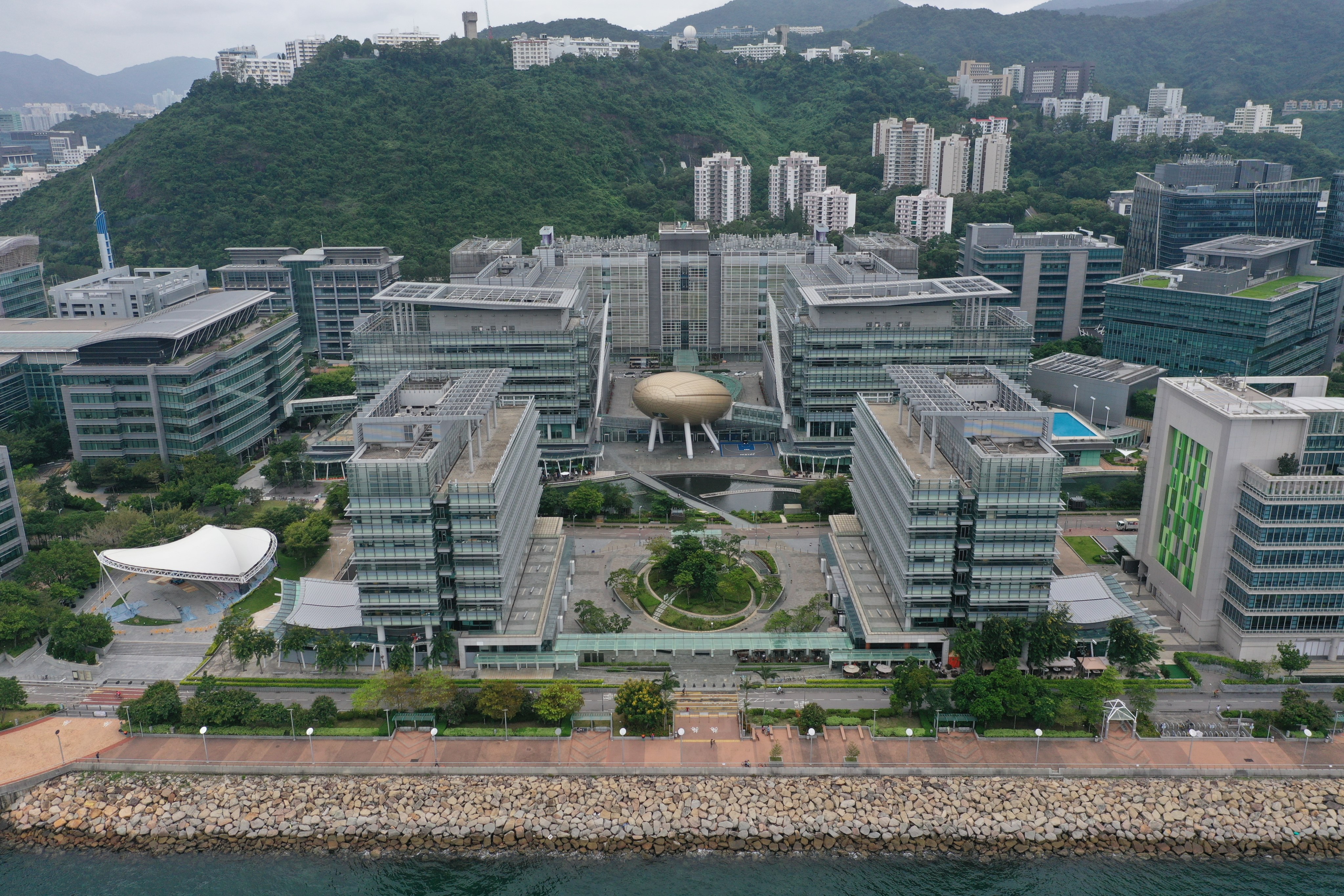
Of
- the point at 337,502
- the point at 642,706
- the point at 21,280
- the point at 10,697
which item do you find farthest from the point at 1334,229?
the point at 21,280

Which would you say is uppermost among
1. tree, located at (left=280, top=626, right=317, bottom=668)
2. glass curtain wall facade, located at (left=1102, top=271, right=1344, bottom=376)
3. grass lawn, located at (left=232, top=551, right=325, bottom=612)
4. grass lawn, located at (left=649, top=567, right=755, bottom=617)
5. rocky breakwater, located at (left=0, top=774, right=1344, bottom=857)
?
glass curtain wall facade, located at (left=1102, top=271, right=1344, bottom=376)

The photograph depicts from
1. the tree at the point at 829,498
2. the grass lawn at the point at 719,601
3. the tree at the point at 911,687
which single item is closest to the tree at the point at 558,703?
the grass lawn at the point at 719,601

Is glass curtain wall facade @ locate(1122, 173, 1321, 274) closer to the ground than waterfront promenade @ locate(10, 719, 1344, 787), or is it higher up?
higher up

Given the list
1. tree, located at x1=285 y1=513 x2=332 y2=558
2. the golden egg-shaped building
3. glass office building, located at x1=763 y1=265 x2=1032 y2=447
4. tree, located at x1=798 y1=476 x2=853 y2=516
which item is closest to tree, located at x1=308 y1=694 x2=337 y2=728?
tree, located at x1=285 y1=513 x2=332 y2=558

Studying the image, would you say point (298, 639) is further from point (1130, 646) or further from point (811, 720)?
point (1130, 646)

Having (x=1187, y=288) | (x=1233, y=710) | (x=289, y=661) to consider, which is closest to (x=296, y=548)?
(x=289, y=661)

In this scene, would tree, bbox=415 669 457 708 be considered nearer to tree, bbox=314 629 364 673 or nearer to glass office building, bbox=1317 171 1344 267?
tree, bbox=314 629 364 673
